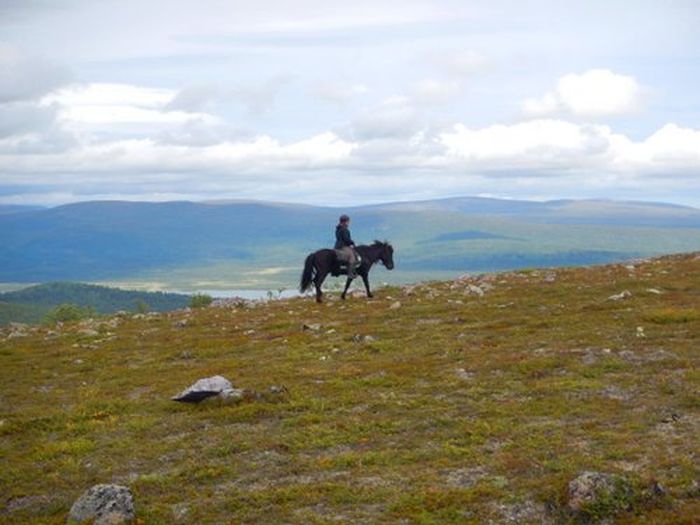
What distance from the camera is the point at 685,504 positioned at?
10789 mm

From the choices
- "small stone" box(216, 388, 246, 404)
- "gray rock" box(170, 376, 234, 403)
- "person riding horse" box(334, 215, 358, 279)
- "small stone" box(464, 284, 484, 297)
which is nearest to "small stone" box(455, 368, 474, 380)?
"small stone" box(216, 388, 246, 404)

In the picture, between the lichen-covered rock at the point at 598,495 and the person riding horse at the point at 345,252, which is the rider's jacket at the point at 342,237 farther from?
the lichen-covered rock at the point at 598,495

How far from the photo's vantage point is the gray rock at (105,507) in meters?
11.2

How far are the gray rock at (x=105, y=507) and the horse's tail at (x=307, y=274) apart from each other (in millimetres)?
26020

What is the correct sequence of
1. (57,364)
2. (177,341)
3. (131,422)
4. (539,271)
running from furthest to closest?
(539,271) < (177,341) < (57,364) < (131,422)

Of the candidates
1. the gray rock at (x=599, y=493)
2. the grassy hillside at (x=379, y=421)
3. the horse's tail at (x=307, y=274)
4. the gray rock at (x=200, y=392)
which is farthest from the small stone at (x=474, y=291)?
the gray rock at (x=599, y=493)

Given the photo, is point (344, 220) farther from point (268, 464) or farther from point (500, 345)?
point (268, 464)

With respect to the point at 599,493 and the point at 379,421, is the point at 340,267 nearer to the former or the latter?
the point at 379,421

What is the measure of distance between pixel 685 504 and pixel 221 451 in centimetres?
797

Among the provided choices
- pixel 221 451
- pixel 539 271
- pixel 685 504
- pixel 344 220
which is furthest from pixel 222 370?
pixel 539 271

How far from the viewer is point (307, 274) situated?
3794 centimetres

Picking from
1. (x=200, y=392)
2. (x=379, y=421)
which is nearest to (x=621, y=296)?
(x=379, y=421)

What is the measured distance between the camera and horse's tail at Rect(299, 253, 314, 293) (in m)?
37.7

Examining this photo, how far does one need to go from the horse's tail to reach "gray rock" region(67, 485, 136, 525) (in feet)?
85.4
